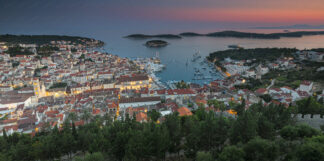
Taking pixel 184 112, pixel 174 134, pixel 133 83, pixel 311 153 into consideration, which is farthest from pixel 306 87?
pixel 133 83

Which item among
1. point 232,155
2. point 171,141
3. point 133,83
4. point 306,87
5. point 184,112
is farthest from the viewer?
point 133,83

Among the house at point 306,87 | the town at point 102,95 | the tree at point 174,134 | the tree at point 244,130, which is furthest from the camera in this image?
the house at point 306,87

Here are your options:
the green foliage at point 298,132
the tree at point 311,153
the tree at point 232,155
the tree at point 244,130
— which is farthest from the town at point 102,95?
the tree at point 311,153

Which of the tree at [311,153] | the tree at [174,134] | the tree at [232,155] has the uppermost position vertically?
the tree at [311,153]

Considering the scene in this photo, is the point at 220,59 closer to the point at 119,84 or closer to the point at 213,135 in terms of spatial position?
the point at 119,84

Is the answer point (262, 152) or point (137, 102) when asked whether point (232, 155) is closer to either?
point (262, 152)

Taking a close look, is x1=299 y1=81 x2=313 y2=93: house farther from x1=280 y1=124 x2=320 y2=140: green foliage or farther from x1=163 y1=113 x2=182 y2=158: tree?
x1=163 y1=113 x2=182 y2=158: tree

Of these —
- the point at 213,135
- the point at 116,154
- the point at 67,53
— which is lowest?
the point at 116,154

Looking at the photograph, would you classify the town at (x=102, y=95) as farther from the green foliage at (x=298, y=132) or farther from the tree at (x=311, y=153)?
the tree at (x=311, y=153)

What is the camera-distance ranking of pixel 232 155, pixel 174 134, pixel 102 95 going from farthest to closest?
1. pixel 102 95
2. pixel 174 134
3. pixel 232 155

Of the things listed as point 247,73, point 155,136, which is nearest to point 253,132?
point 155,136

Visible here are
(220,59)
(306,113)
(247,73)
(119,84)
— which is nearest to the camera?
(306,113)
